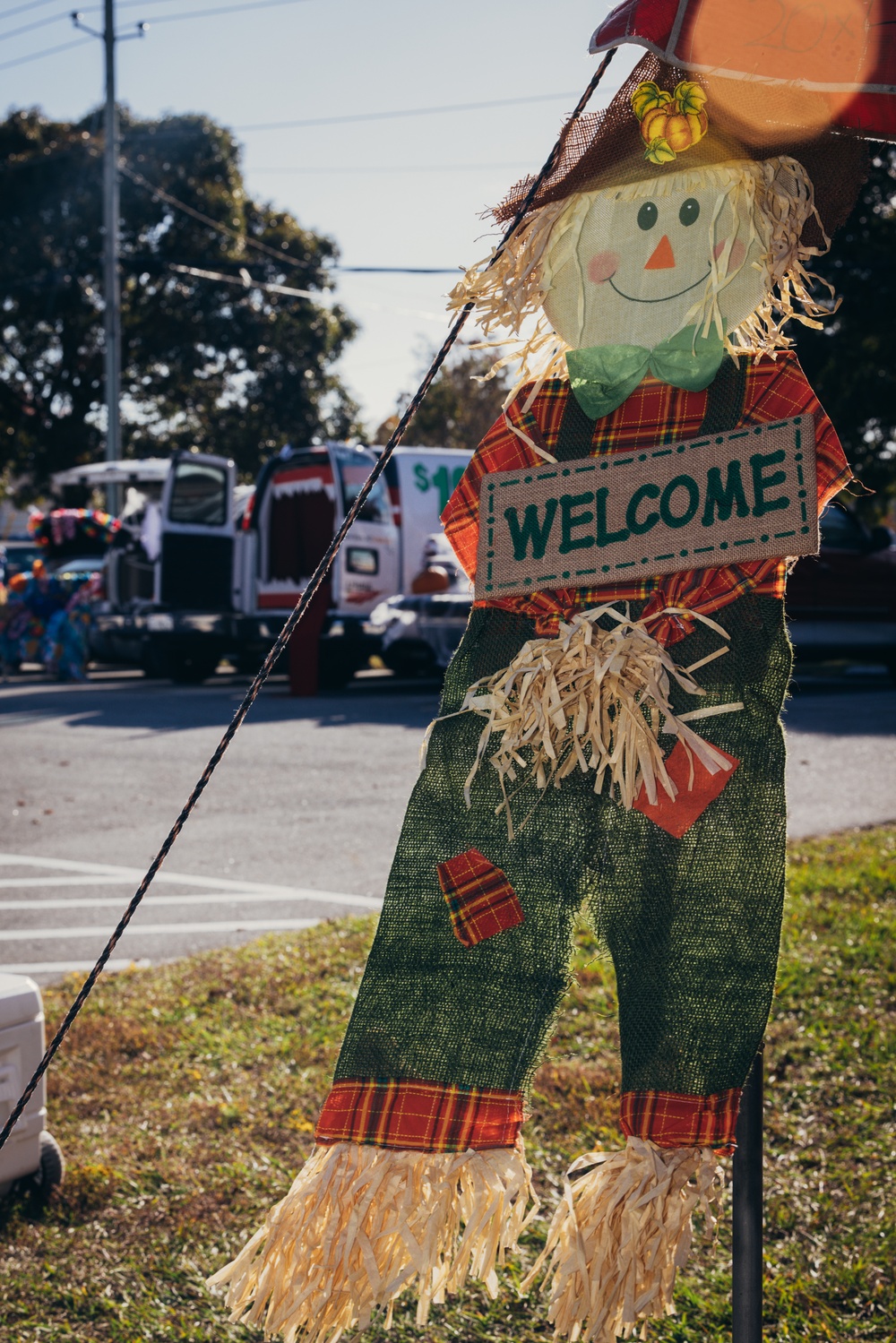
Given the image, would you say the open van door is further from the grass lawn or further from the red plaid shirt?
the red plaid shirt

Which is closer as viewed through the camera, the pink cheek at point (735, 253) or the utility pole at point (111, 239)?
the pink cheek at point (735, 253)

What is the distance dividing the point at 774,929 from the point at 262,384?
29197 mm

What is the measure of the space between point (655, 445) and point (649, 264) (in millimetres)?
274

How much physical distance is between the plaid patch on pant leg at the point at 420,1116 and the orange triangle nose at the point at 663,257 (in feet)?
3.89

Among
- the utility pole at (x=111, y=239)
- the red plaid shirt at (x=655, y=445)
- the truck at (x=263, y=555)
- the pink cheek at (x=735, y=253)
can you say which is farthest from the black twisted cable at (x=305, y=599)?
the utility pole at (x=111, y=239)

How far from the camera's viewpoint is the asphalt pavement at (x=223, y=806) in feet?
16.9

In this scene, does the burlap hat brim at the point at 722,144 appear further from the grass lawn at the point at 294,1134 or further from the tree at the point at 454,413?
the tree at the point at 454,413

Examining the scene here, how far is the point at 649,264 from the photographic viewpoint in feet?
6.17

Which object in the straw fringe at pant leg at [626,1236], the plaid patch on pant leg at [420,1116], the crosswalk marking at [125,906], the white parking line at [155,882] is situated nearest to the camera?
the straw fringe at pant leg at [626,1236]

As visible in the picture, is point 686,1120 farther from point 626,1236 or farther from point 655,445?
point 655,445

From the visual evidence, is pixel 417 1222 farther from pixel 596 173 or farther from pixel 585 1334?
pixel 596 173

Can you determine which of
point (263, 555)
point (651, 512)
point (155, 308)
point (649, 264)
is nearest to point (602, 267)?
point (649, 264)

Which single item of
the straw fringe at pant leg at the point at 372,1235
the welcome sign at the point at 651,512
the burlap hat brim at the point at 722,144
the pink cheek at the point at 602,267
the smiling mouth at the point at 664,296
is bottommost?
the straw fringe at pant leg at the point at 372,1235

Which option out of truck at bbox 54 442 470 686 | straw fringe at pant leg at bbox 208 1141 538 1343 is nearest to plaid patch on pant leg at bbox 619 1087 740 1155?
straw fringe at pant leg at bbox 208 1141 538 1343
